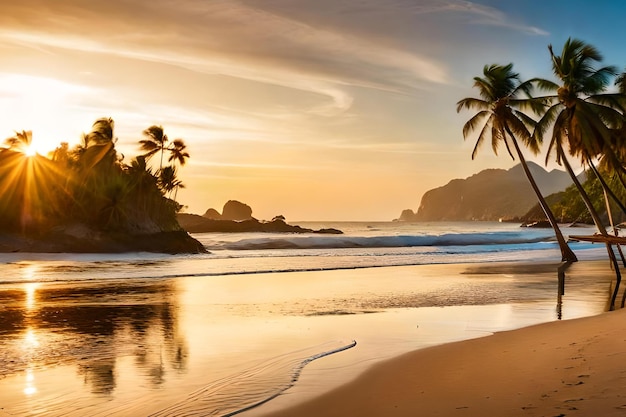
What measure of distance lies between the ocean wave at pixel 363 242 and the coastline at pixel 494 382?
50.4 meters

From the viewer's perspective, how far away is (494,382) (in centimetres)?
744

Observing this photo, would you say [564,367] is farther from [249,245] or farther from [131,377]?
[249,245]

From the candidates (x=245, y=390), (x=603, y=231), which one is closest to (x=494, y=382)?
(x=245, y=390)

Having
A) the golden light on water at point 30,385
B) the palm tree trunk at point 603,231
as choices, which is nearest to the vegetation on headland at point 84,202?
the palm tree trunk at point 603,231

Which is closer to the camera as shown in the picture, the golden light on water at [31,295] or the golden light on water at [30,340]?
the golden light on water at [30,340]

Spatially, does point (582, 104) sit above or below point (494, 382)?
above

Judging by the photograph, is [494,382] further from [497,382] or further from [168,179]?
[168,179]

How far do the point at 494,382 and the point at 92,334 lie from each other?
26.5 ft

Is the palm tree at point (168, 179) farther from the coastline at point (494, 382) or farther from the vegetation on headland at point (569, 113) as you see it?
the coastline at point (494, 382)

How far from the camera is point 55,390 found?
767 centimetres

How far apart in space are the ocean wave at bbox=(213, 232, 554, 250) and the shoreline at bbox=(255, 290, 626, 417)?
165 ft

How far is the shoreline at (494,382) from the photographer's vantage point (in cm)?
627

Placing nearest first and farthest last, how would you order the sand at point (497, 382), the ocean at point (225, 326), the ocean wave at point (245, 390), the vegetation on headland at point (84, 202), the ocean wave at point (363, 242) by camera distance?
the sand at point (497, 382)
the ocean wave at point (245, 390)
the ocean at point (225, 326)
the vegetation on headland at point (84, 202)
the ocean wave at point (363, 242)

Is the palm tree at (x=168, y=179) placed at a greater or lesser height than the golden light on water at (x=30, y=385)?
greater
